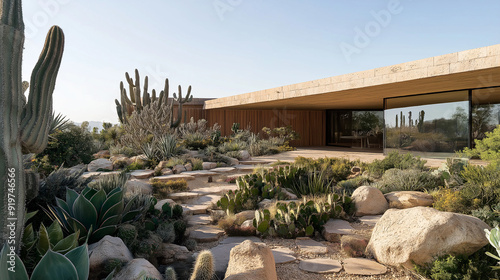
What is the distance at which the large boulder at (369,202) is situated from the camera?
207 inches

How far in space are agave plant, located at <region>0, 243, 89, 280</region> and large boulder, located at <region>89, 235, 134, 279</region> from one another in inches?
35.6

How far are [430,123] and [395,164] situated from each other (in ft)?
13.6

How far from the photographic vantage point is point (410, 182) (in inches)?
241

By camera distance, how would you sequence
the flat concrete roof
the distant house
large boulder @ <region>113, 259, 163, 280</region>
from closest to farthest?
1. large boulder @ <region>113, 259, 163, 280</region>
2. the flat concrete roof
3. the distant house

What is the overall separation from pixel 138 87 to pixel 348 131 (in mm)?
12097

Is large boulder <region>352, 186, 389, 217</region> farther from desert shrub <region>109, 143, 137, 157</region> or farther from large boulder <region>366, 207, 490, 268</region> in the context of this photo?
desert shrub <region>109, 143, 137, 157</region>

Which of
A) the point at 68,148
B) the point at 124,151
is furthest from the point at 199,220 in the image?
the point at 124,151

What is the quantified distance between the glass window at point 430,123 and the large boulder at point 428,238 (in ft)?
26.6

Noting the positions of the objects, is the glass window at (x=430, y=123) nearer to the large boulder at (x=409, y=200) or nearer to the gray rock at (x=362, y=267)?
the large boulder at (x=409, y=200)

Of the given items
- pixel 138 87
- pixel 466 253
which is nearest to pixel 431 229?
pixel 466 253

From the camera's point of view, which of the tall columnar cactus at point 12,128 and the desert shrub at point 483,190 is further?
the desert shrub at point 483,190

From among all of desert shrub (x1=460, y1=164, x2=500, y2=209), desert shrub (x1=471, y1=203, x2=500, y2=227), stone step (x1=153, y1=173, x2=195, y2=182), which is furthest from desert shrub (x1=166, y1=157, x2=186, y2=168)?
desert shrub (x1=471, y1=203, x2=500, y2=227)

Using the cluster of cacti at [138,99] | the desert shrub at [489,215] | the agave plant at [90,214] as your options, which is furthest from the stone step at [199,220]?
the cluster of cacti at [138,99]

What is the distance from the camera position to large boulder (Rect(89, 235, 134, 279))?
2.61 m
